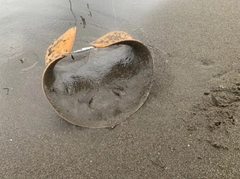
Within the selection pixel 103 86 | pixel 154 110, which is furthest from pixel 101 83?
pixel 154 110

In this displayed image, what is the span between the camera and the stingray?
93.6 inches

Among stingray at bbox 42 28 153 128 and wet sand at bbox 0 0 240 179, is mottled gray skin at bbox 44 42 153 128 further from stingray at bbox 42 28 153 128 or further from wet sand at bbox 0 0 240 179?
wet sand at bbox 0 0 240 179

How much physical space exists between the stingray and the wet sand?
12 centimetres

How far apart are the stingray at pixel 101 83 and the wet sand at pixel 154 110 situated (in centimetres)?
12

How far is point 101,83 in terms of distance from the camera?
8.55 feet

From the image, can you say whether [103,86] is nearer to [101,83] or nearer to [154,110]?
[101,83]

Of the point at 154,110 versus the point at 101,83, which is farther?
the point at 101,83

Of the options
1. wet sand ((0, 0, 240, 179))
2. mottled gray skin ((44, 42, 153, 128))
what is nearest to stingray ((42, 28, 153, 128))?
mottled gray skin ((44, 42, 153, 128))

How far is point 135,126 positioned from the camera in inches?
93.2

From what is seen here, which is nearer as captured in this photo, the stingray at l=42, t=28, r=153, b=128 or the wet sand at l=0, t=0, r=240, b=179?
the wet sand at l=0, t=0, r=240, b=179

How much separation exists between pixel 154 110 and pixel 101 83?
0.61m

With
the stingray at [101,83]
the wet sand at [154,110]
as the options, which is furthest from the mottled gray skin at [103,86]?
the wet sand at [154,110]

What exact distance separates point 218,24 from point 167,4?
0.84 meters

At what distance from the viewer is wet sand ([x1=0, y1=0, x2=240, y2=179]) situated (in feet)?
6.90
